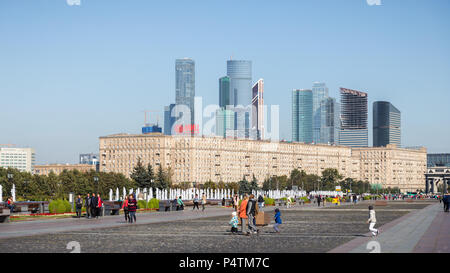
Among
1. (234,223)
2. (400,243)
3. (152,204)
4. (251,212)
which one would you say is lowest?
(152,204)

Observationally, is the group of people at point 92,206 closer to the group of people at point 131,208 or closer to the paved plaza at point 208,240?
the group of people at point 131,208

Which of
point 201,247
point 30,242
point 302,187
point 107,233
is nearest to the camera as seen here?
point 201,247

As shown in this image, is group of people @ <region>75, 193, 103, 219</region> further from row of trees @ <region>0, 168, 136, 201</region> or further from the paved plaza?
row of trees @ <region>0, 168, 136, 201</region>

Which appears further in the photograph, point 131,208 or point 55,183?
point 55,183

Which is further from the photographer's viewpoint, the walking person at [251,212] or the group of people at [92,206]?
the group of people at [92,206]

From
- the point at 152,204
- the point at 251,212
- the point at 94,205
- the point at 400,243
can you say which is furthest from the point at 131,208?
the point at 152,204

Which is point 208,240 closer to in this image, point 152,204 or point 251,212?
point 251,212

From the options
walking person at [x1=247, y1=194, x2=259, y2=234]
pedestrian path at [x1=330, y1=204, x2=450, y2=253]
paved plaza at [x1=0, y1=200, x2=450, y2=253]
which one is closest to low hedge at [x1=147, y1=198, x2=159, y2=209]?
paved plaza at [x1=0, y1=200, x2=450, y2=253]

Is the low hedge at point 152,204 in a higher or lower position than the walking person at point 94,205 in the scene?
lower

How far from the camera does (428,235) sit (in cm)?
2789

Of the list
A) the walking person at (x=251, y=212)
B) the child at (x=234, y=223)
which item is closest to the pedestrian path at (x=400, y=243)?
the walking person at (x=251, y=212)
